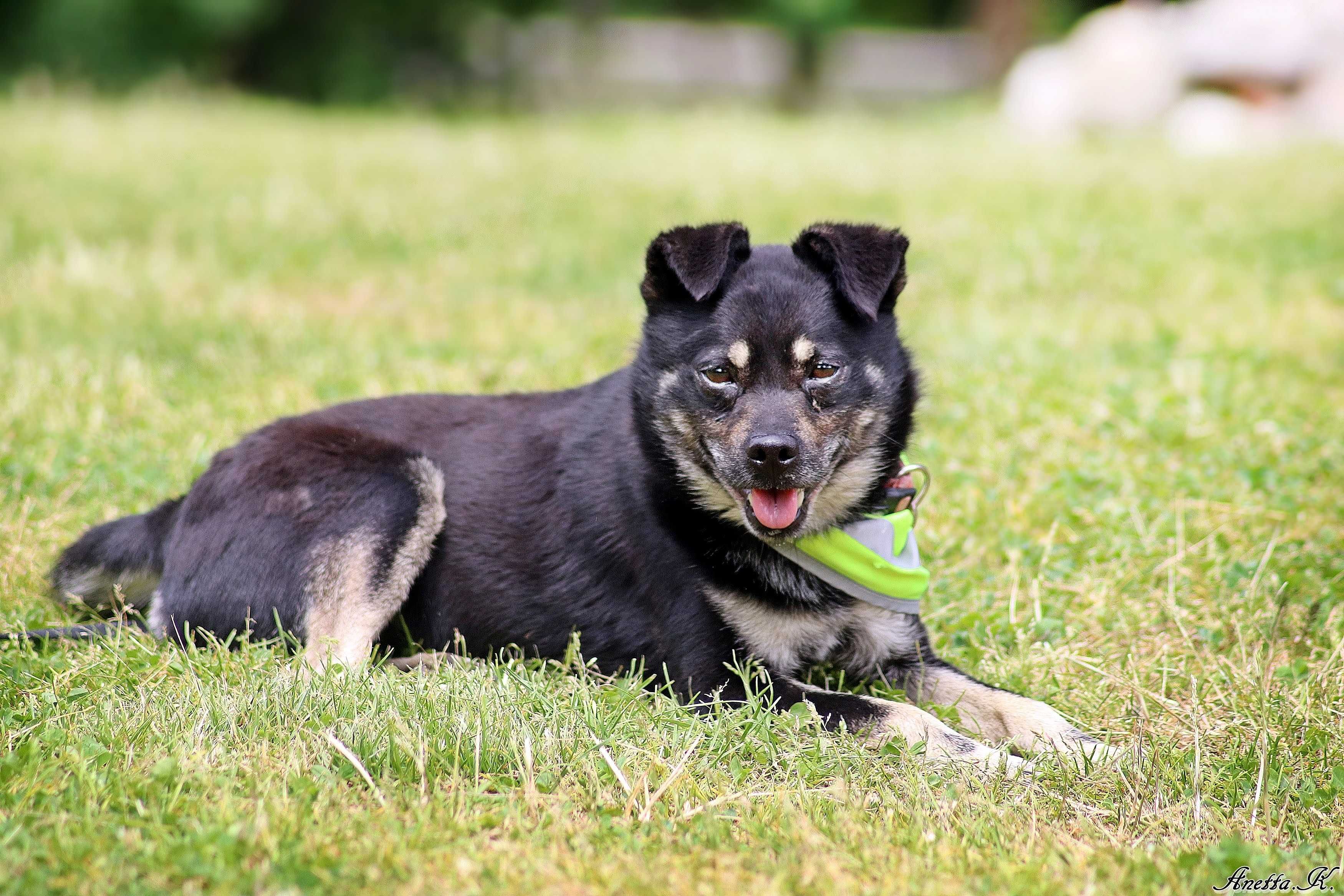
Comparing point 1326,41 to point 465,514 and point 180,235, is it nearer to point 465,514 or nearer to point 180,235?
point 180,235

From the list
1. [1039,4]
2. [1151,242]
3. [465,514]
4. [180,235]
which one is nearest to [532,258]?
[180,235]

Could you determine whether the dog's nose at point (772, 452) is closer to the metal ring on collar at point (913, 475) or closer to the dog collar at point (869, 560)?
the dog collar at point (869, 560)

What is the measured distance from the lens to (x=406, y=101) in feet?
87.5

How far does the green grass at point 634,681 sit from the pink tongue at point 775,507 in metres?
0.64

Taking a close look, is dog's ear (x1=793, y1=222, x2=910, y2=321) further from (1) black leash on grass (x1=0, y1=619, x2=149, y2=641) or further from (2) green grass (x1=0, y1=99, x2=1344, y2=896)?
(1) black leash on grass (x1=0, y1=619, x2=149, y2=641)

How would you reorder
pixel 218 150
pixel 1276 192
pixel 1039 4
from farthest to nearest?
pixel 1039 4 < pixel 218 150 < pixel 1276 192

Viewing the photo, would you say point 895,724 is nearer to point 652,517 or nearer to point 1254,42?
point 652,517

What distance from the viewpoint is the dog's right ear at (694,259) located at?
4223mm

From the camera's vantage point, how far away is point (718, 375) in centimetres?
425

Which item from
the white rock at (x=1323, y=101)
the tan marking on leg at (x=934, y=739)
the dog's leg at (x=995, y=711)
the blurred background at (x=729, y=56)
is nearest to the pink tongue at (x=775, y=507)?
the tan marking on leg at (x=934, y=739)

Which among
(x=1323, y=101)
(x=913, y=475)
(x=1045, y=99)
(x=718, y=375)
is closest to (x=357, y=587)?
(x=718, y=375)

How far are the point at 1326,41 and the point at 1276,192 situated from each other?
911cm

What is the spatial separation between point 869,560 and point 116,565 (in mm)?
2821

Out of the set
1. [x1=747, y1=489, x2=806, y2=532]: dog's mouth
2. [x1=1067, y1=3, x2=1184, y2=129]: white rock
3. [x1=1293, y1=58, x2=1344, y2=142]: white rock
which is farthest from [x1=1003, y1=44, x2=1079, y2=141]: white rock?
[x1=747, y1=489, x2=806, y2=532]: dog's mouth
